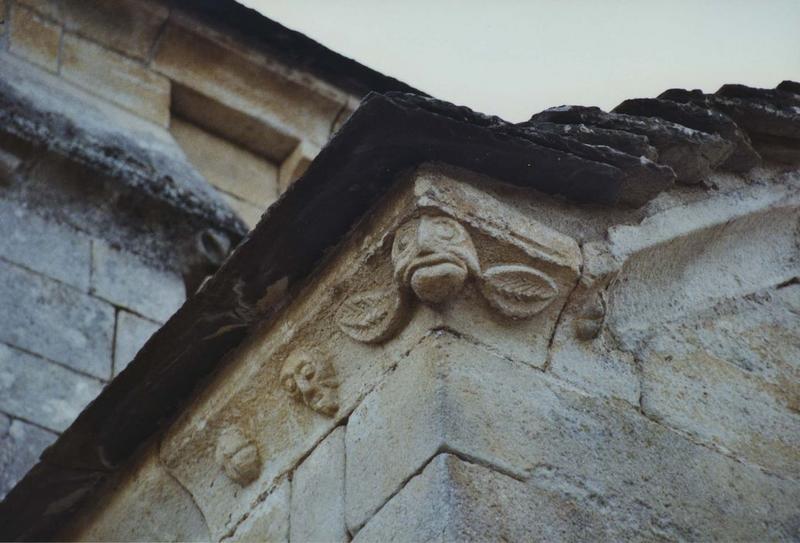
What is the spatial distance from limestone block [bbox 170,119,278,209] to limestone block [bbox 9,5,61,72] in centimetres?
70

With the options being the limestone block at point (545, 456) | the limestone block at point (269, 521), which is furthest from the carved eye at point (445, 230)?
the limestone block at point (269, 521)

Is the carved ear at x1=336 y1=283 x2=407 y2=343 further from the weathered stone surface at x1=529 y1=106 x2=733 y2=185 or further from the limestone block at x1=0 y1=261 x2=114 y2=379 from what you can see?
the limestone block at x1=0 y1=261 x2=114 y2=379

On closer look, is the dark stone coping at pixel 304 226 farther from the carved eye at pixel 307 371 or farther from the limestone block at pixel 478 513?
the limestone block at pixel 478 513

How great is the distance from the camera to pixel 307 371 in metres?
3.50

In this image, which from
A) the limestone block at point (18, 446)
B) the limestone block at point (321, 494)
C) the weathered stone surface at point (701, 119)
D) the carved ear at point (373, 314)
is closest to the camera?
the limestone block at point (321, 494)

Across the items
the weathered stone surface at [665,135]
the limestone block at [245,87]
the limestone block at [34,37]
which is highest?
the limestone block at [245,87]

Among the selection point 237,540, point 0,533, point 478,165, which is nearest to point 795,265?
point 478,165

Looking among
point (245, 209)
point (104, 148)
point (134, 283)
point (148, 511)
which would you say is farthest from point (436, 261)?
point (245, 209)

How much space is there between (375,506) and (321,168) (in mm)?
818

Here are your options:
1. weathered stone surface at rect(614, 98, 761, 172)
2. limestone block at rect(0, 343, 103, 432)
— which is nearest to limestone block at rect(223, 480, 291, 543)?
weathered stone surface at rect(614, 98, 761, 172)

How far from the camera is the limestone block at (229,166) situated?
22.9 feet

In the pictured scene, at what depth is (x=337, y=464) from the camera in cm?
331

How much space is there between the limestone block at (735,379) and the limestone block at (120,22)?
400 centimetres

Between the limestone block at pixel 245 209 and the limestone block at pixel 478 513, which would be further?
the limestone block at pixel 245 209
